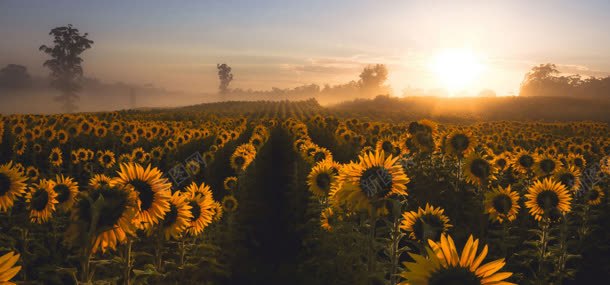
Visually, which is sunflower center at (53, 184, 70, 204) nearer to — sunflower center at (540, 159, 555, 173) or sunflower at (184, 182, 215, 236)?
sunflower at (184, 182, 215, 236)

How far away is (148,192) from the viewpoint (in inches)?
157

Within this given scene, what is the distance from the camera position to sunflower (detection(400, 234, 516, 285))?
2.11 m

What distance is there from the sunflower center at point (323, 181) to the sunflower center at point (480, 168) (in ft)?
10.1

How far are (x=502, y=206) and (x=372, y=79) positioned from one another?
193104 mm

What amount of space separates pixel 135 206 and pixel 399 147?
30.3 feet

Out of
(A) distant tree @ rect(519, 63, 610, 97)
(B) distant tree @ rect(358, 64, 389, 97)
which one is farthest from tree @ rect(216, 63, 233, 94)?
(A) distant tree @ rect(519, 63, 610, 97)

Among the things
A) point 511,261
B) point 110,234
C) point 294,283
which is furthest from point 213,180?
point 110,234

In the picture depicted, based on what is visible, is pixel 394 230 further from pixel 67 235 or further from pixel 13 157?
pixel 13 157

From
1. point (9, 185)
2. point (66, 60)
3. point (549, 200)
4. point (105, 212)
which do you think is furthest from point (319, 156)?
point (66, 60)

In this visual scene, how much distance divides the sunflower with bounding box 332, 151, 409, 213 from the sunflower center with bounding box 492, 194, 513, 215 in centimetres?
317

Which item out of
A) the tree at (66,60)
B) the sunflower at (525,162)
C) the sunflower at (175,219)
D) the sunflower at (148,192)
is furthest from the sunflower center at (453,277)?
the tree at (66,60)

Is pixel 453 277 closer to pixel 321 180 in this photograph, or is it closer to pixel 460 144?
pixel 321 180

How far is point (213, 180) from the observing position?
1472 cm

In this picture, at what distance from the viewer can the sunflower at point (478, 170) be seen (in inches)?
301
